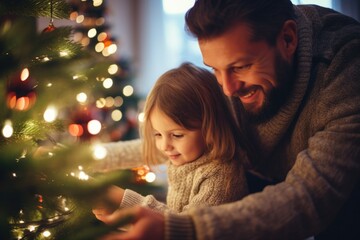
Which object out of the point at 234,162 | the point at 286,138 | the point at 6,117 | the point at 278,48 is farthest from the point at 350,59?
the point at 6,117

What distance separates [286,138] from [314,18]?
1.27 feet

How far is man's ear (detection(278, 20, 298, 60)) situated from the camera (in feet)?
3.55

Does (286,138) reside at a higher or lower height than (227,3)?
lower

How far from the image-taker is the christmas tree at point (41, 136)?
1.87ft

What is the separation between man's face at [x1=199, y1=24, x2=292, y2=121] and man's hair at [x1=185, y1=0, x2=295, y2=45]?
0.7 inches

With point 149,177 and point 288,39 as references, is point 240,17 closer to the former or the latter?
point 288,39

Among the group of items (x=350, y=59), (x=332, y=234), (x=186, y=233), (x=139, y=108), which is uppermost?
(x=350, y=59)

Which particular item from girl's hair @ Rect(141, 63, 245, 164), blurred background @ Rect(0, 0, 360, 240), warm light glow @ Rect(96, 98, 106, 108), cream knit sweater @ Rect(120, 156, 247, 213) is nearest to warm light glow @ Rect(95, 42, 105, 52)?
warm light glow @ Rect(96, 98, 106, 108)

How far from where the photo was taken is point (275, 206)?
77cm

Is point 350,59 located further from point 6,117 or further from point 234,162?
point 6,117

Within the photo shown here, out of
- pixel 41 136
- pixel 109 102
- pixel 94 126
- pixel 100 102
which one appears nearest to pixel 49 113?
pixel 41 136

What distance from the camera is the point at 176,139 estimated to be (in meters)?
1.21

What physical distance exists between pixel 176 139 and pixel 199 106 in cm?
13

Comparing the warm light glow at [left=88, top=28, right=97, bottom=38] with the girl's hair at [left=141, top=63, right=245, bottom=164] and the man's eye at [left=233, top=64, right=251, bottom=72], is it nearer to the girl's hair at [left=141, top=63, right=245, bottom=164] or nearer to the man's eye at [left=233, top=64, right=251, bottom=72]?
the girl's hair at [left=141, top=63, right=245, bottom=164]
